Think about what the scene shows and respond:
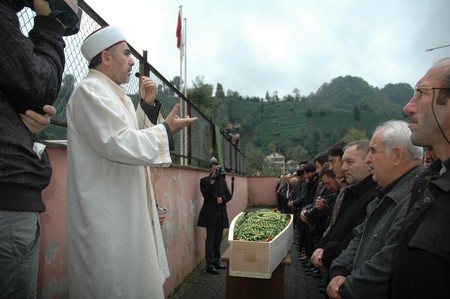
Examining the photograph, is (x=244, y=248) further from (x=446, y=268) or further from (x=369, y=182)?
(x=446, y=268)

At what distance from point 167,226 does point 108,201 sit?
3383mm

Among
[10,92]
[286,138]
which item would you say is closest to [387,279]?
[10,92]

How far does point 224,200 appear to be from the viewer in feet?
24.8

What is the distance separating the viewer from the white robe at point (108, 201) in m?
2.00

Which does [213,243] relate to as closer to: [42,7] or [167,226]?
[167,226]

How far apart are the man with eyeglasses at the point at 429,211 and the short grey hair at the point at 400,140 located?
82cm

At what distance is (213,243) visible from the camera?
23.5 feet

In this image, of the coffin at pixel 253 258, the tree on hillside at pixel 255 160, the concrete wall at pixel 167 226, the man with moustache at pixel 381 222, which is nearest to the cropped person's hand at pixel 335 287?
the man with moustache at pixel 381 222

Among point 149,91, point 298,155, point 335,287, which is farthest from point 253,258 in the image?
point 298,155

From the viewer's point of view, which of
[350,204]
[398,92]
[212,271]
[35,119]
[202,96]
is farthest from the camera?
[398,92]

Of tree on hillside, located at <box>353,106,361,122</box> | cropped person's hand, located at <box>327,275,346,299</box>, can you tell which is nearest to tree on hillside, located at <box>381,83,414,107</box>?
tree on hillside, located at <box>353,106,361,122</box>

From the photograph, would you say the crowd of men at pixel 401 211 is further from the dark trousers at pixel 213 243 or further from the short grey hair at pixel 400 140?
the dark trousers at pixel 213 243

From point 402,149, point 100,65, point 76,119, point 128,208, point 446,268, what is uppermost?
point 100,65

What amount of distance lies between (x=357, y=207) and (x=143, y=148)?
7.02ft
